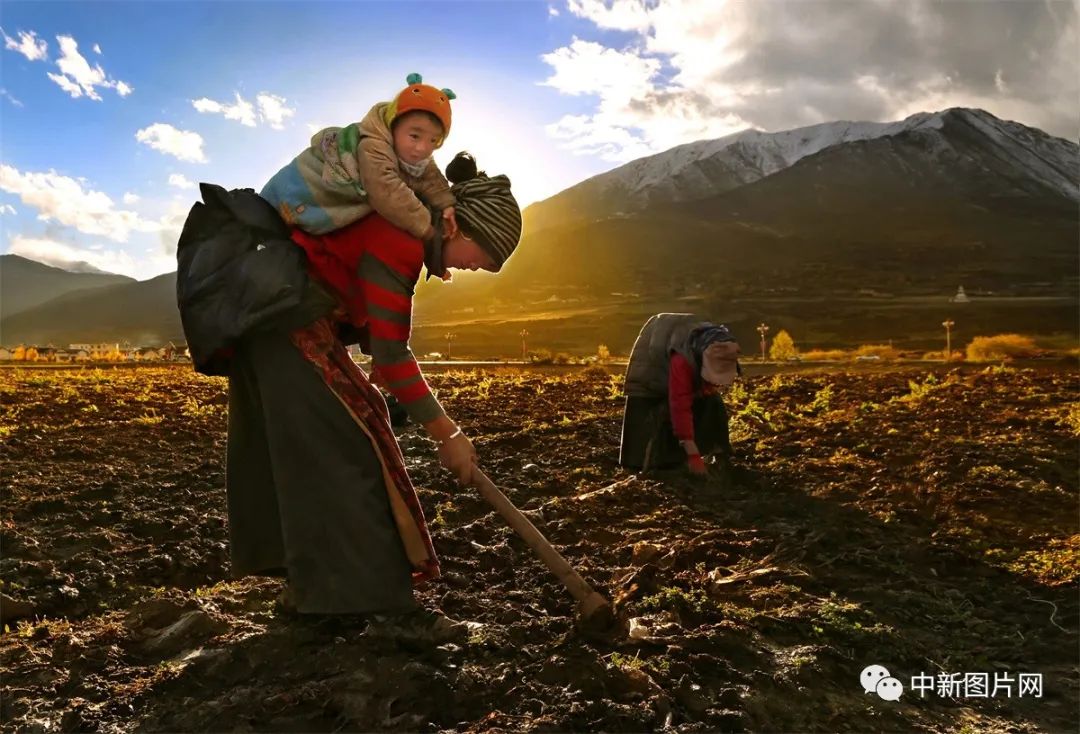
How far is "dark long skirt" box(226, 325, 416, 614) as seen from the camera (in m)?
2.53

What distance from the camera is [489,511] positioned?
4641mm

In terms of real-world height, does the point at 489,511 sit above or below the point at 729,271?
below

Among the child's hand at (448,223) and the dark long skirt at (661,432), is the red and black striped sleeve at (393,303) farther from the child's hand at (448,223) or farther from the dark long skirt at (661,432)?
the dark long skirt at (661,432)

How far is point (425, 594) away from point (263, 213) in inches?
65.5

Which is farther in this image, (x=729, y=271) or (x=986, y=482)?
(x=729, y=271)

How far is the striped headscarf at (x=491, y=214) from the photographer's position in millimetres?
2559

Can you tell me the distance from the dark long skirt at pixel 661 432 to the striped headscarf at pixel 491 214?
3323 millimetres

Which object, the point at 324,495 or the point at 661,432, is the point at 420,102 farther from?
the point at 661,432

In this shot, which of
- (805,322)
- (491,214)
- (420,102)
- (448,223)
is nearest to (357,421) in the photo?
(448,223)

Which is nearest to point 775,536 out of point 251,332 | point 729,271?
point 251,332

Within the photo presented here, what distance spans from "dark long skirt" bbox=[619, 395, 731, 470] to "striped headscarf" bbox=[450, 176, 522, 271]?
332 centimetres

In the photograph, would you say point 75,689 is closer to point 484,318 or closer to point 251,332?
Result: point 251,332

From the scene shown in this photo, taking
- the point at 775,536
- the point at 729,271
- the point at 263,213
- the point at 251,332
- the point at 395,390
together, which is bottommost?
the point at 775,536

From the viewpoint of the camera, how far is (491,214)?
2.58 m
